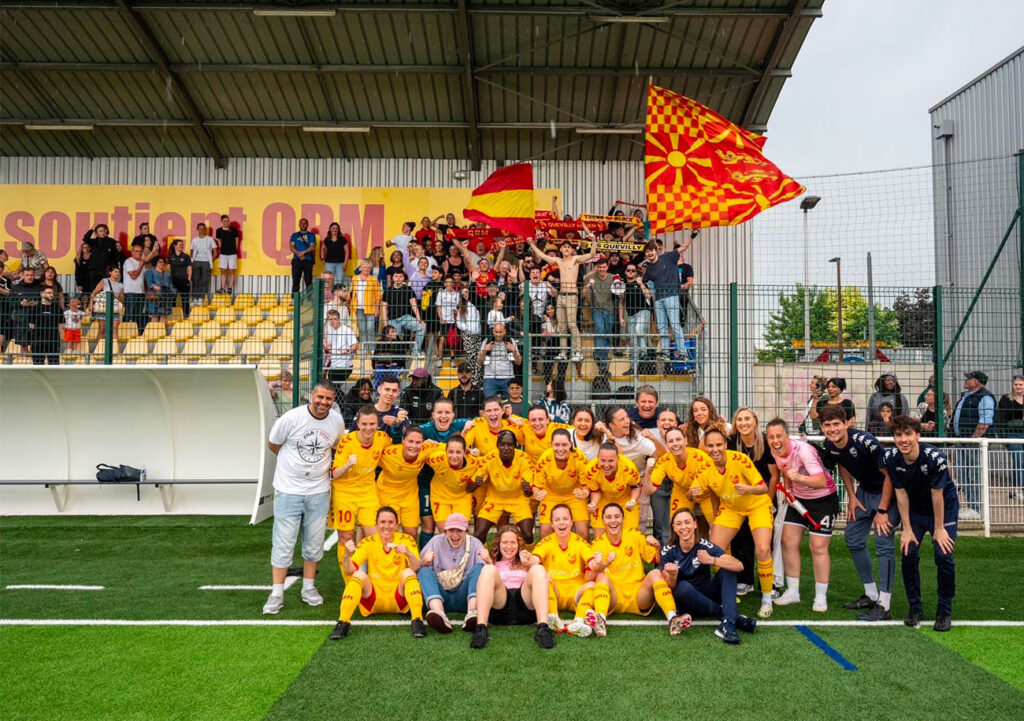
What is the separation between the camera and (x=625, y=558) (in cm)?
671

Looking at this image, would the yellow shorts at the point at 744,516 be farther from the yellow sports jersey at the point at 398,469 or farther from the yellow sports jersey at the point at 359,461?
the yellow sports jersey at the point at 359,461

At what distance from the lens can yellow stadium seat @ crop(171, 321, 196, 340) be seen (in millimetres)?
12562

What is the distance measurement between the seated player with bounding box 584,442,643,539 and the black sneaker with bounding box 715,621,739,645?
1.37 m

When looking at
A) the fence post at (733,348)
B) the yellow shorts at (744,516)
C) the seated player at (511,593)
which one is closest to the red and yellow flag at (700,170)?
the fence post at (733,348)

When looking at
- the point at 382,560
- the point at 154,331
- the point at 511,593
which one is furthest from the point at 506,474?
the point at 154,331

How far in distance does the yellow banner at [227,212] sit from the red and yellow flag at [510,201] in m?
2.03

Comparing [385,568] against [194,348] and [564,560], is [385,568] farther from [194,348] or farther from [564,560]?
[194,348]

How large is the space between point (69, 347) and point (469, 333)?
660 centimetres

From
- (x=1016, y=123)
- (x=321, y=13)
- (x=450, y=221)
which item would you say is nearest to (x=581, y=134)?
(x=450, y=221)

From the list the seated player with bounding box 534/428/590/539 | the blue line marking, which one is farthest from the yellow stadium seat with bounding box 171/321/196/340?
the blue line marking

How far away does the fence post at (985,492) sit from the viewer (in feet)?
33.0

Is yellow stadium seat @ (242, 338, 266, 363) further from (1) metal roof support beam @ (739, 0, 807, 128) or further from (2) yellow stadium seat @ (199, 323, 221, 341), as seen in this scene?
(1) metal roof support beam @ (739, 0, 807, 128)

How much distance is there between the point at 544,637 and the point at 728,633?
1408 millimetres

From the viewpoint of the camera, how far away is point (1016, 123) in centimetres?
1566
